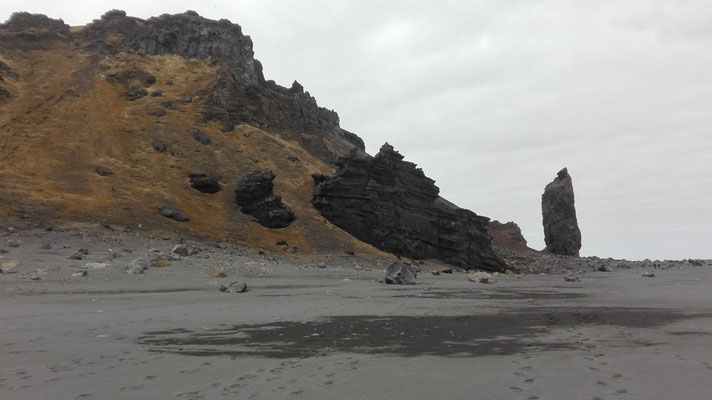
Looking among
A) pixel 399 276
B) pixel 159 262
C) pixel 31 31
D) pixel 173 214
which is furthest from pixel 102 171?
pixel 31 31

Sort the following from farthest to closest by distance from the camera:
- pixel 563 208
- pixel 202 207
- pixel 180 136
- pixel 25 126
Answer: pixel 563 208 < pixel 180 136 < pixel 25 126 < pixel 202 207

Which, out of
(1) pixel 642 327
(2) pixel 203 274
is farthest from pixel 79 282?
(1) pixel 642 327

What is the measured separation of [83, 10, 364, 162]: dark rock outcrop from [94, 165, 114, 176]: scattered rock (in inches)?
900

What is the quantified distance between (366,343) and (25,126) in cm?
6475

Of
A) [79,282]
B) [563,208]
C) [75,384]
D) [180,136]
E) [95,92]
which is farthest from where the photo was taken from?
[563,208]

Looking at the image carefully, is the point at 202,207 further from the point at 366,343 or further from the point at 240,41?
the point at 240,41

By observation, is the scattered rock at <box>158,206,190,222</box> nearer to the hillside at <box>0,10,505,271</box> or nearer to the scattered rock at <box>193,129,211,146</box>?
the hillside at <box>0,10,505,271</box>

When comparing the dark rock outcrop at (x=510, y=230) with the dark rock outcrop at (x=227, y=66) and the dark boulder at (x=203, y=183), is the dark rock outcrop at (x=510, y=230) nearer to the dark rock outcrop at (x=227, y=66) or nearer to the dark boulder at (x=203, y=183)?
the dark rock outcrop at (x=227, y=66)

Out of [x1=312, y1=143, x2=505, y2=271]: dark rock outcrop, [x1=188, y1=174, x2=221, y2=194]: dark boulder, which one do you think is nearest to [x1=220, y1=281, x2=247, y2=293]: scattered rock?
[x1=188, y1=174, x2=221, y2=194]: dark boulder

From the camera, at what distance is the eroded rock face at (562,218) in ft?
407

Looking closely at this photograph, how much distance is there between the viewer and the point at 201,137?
2554 inches

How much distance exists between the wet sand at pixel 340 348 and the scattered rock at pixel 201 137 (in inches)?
1901

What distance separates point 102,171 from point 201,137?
17.3m

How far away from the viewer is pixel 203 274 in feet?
85.7
